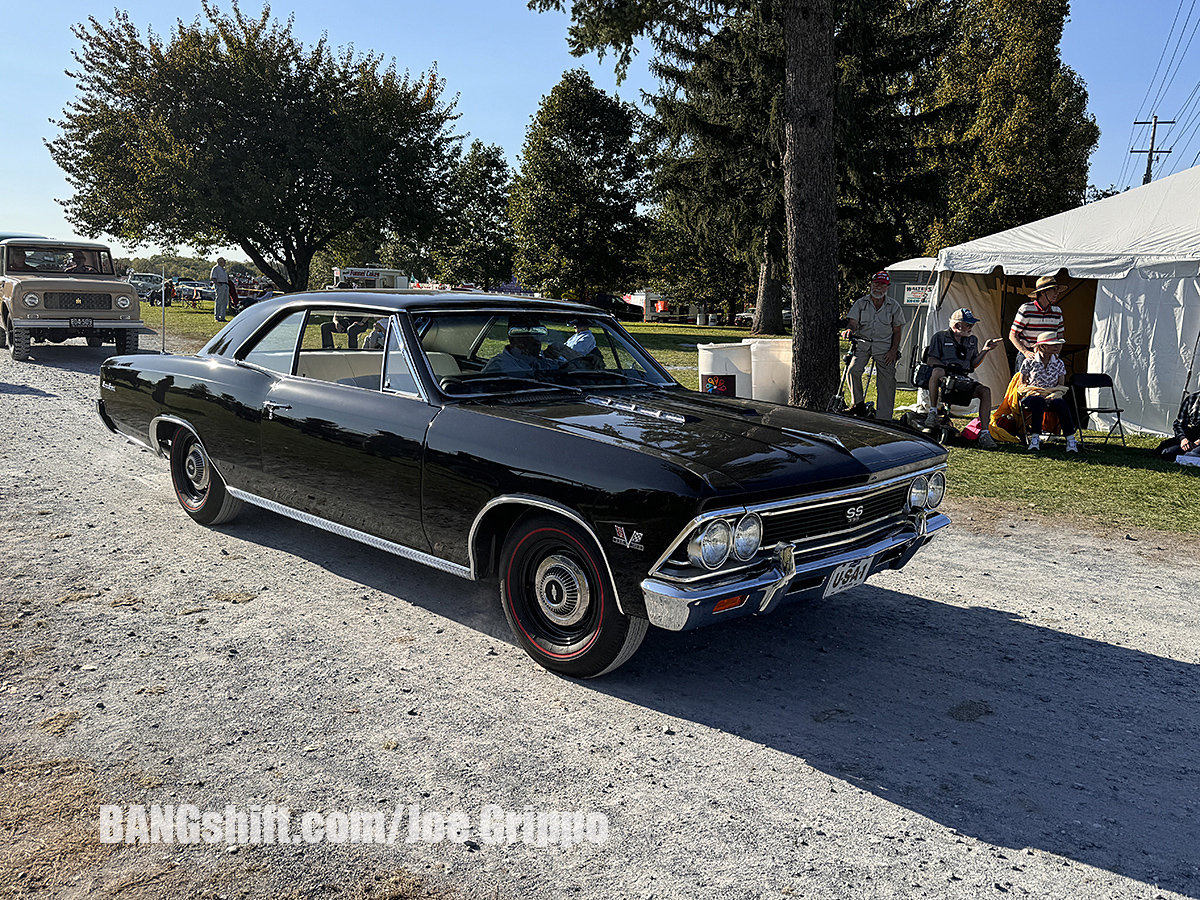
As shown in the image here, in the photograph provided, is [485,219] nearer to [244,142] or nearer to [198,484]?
[244,142]

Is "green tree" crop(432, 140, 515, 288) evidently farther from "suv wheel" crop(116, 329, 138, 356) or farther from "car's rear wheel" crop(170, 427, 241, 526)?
"car's rear wheel" crop(170, 427, 241, 526)

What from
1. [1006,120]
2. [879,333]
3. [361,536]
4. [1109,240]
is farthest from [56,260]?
[1006,120]

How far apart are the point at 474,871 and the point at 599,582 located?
4.16 ft

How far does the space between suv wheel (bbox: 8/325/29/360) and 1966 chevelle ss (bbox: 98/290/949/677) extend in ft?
40.3

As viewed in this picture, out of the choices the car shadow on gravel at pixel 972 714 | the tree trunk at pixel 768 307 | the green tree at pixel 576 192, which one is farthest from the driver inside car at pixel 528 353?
the green tree at pixel 576 192

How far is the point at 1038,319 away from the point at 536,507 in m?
8.44

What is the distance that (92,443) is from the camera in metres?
8.70

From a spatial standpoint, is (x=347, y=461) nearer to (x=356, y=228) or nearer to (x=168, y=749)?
(x=168, y=749)

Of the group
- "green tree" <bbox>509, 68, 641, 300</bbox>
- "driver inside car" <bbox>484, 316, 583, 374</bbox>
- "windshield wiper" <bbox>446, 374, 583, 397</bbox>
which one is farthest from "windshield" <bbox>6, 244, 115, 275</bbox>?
"green tree" <bbox>509, 68, 641, 300</bbox>

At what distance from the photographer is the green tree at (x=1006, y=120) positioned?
31750mm

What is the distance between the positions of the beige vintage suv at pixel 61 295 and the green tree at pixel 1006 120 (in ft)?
85.0

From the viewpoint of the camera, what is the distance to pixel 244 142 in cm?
3209

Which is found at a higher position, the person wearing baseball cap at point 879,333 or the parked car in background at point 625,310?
the parked car in background at point 625,310

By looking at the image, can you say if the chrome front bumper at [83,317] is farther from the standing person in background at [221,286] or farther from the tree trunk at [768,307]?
the tree trunk at [768,307]
